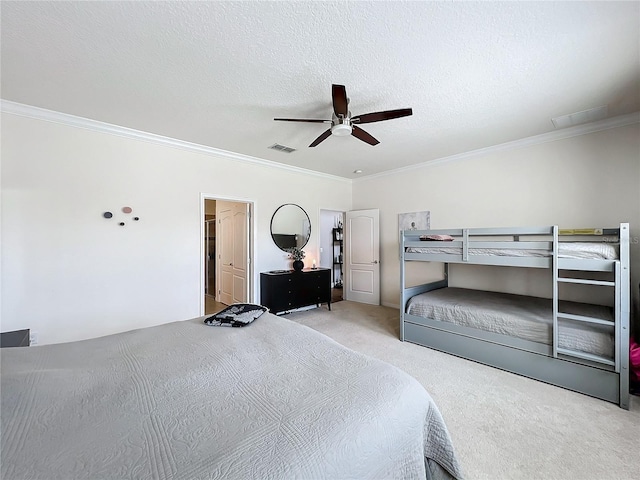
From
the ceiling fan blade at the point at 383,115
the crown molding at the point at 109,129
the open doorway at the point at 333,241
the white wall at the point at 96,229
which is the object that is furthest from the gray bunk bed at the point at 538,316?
the open doorway at the point at 333,241

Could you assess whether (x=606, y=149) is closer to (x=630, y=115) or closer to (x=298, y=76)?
(x=630, y=115)

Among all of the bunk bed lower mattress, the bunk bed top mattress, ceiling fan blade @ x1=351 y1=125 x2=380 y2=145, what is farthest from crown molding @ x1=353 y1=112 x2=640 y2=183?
ceiling fan blade @ x1=351 y1=125 x2=380 y2=145

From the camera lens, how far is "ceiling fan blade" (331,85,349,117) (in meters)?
Answer: 1.96

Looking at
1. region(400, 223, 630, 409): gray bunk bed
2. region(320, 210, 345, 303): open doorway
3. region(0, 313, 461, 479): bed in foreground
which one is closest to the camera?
region(0, 313, 461, 479): bed in foreground

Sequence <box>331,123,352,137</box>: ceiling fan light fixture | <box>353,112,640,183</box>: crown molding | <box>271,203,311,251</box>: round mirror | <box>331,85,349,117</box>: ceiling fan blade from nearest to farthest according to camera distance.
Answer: <box>331,85,349,117</box>: ceiling fan blade < <box>331,123,352,137</box>: ceiling fan light fixture < <box>353,112,640,183</box>: crown molding < <box>271,203,311,251</box>: round mirror

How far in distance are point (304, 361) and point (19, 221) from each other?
11.1ft

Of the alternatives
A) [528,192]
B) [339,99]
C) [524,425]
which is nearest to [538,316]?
[524,425]

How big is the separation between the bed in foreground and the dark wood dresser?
270cm

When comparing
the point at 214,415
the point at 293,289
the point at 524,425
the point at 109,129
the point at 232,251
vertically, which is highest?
the point at 109,129

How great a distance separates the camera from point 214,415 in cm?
102

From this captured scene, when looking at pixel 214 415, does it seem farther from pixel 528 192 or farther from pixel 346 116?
pixel 528 192

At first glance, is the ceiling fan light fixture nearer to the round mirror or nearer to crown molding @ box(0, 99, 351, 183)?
crown molding @ box(0, 99, 351, 183)

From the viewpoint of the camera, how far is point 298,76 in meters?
2.19

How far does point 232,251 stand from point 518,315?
15.0 feet
